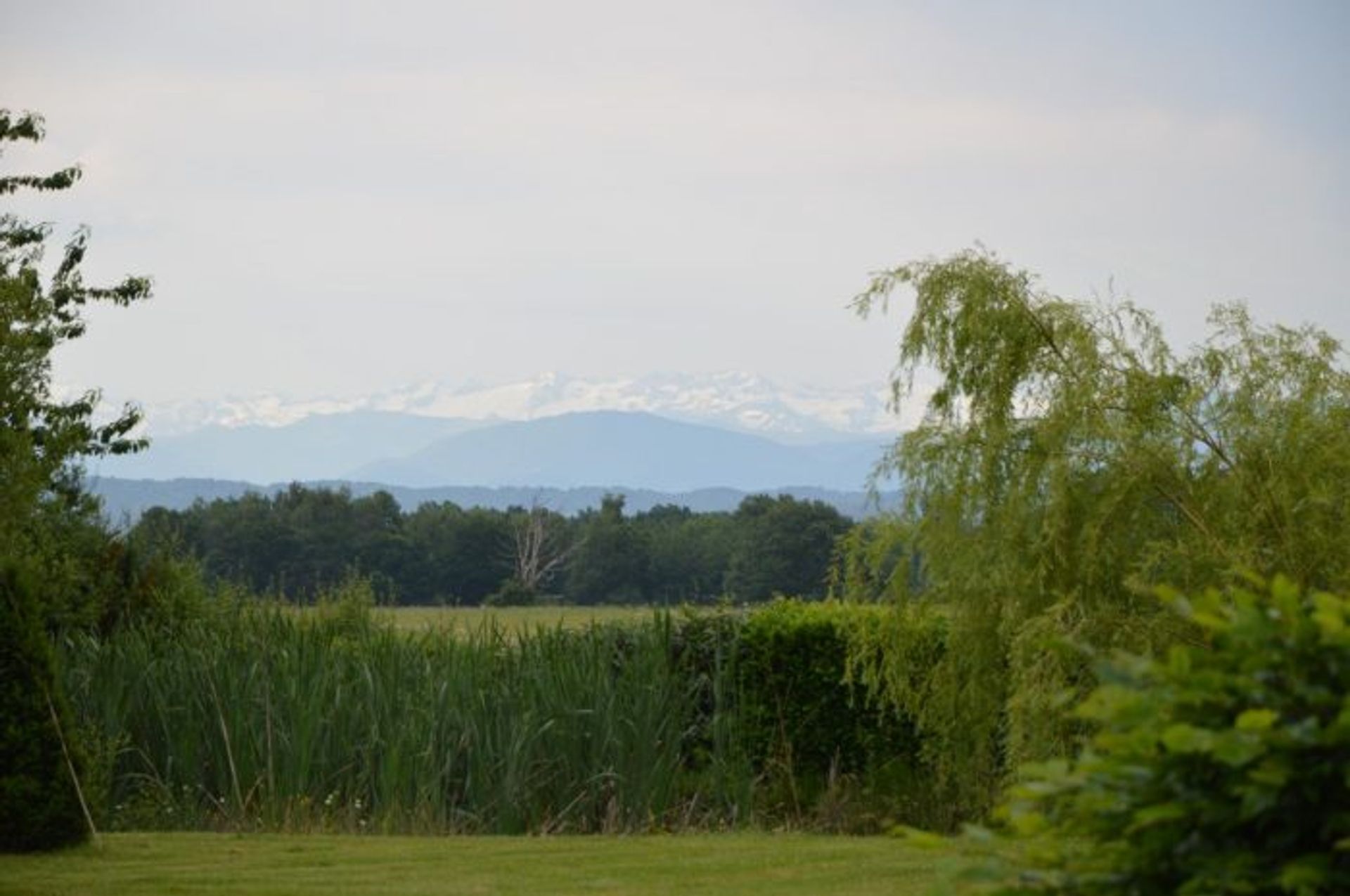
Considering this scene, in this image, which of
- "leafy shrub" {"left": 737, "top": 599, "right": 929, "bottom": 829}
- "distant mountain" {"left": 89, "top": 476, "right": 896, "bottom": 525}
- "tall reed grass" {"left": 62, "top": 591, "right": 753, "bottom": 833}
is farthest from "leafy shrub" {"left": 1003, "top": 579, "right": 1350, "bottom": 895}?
"leafy shrub" {"left": 737, "top": 599, "right": 929, "bottom": 829}

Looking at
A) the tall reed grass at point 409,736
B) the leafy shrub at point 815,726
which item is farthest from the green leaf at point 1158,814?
the leafy shrub at point 815,726

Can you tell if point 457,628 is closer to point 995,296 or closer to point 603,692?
point 603,692

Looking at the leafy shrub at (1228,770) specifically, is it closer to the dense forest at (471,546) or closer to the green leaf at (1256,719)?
the green leaf at (1256,719)

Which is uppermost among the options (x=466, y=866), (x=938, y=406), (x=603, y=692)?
(x=938, y=406)

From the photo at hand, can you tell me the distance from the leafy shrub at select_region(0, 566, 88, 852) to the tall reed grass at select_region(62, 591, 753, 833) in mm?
2385

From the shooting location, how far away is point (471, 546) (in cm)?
3784

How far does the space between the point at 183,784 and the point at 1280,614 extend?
1028cm

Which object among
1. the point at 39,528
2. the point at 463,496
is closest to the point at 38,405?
the point at 39,528

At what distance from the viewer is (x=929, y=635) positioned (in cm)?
1196

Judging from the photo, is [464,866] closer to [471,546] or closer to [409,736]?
[409,736]

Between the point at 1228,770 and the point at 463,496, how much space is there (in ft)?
575

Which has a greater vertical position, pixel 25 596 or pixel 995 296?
pixel 995 296

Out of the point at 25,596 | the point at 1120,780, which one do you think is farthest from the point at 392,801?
the point at 1120,780

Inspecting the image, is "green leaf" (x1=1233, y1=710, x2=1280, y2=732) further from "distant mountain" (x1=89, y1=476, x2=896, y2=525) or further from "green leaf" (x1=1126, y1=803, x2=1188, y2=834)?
"distant mountain" (x1=89, y1=476, x2=896, y2=525)
